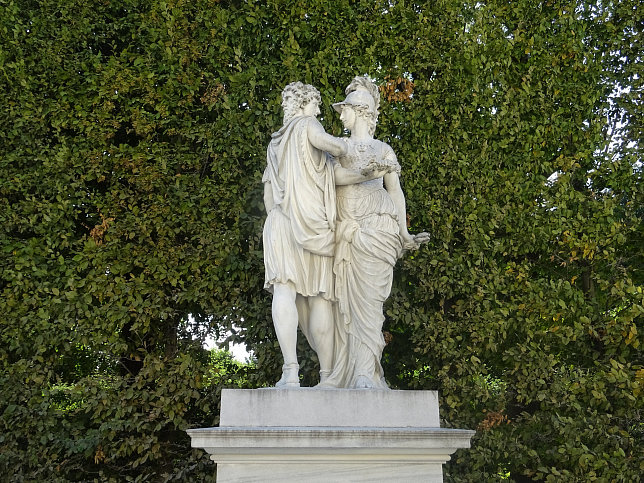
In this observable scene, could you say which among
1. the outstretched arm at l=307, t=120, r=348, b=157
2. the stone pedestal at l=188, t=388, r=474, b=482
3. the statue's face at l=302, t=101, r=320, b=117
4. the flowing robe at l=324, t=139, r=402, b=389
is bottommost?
the stone pedestal at l=188, t=388, r=474, b=482

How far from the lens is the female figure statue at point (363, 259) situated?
16.6ft

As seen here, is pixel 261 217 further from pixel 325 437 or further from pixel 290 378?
pixel 325 437

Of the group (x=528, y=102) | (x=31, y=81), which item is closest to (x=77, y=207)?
(x=31, y=81)

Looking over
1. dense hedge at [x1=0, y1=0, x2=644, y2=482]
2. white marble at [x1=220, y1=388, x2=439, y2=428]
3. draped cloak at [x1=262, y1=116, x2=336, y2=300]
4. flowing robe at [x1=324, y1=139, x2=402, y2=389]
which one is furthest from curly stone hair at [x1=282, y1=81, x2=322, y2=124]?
white marble at [x1=220, y1=388, x2=439, y2=428]

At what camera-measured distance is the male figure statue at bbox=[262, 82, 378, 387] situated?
4992mm

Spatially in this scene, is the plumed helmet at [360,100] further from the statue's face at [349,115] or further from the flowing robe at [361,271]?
the flowing robe at [361,271]

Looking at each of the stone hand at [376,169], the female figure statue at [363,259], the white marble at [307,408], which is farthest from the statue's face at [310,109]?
the white marble at [307,408]

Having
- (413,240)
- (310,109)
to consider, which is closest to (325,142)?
(310,109)

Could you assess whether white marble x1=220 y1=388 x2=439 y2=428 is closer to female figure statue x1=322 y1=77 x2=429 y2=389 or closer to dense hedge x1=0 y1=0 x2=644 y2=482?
female figure statue x1=322 y1=77 x2=429 y2=389

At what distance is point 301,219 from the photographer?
505cm

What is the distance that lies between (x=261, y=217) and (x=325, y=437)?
324cm

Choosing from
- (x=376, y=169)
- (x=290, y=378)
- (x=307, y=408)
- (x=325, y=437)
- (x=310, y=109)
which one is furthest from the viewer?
(x=310, y=109)

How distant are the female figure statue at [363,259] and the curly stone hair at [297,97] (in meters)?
0.36

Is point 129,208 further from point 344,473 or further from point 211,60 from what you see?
point 344,473
